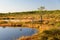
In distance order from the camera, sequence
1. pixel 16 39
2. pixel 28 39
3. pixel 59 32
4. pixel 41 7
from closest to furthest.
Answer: pixel 59 32, pixel 28 39, pixel 16 39, pixel 41 7

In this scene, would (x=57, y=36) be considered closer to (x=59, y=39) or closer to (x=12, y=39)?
(x=59, y=39)

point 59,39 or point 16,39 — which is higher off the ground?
point 59,39

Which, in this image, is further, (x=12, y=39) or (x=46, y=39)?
(x=12, y=39)

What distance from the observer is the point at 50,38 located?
17.6 m

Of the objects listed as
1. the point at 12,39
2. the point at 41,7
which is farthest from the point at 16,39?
the point at 41,7

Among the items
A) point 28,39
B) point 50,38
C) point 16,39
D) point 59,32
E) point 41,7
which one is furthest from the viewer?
point 41,7

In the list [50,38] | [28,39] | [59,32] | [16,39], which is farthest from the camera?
[16,39]

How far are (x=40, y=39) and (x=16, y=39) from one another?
6022 mm

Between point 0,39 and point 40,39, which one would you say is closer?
point 40,39

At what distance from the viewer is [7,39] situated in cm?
2422

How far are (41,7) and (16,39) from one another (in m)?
30.3

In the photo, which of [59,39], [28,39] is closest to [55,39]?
[59,39]

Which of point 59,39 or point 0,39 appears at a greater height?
point 59,39

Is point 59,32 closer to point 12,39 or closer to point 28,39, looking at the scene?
point 28,39
